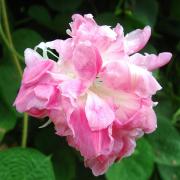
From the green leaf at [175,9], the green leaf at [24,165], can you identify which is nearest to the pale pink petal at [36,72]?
the green leaf at [24,165]

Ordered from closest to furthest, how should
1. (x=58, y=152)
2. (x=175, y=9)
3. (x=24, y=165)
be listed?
(x=24, y=165) < (x=58, y=152) < (x=175, y=9)

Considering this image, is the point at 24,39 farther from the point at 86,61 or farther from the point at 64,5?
the point at 86,61

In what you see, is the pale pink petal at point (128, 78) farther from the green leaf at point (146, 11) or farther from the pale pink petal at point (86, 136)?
the green leaf at point (146, 11)

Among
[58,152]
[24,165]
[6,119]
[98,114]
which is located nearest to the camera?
[98,114]

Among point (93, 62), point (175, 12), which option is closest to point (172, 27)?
point (175, 12)

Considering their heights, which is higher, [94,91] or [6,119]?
[94,91]

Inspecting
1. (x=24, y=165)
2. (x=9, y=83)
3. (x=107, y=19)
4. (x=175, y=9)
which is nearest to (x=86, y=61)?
(x=24, y=165)

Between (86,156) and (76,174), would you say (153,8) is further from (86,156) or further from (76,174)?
(86,156)

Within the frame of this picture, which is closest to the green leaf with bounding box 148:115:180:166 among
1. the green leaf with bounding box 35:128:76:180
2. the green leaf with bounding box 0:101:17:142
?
the green leaf with bounding box 35:128:76:180
